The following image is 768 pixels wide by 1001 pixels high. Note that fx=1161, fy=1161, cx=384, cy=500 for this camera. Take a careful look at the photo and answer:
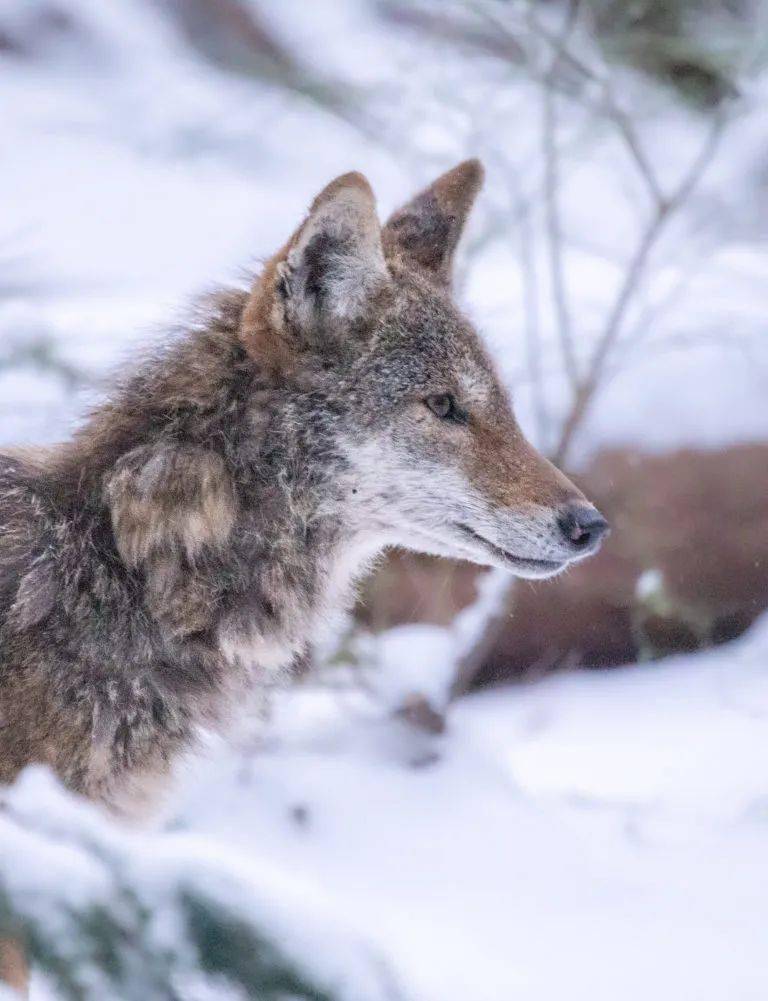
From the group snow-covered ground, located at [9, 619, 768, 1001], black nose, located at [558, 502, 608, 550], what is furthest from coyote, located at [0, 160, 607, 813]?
snow-covered ground, located at [9, 619, 768, 1001]

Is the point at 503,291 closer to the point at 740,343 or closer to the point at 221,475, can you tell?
the point at 740,343

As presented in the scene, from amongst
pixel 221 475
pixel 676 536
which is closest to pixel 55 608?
pixel 221 475

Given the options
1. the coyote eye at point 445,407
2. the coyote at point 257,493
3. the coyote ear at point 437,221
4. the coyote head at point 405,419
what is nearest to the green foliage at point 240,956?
the coyote at point 257,493

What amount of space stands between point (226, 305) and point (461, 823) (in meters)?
1.76

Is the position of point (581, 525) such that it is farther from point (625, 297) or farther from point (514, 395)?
point (514, 395)

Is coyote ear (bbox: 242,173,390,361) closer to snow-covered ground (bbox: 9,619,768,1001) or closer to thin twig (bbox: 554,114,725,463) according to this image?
snow-covered ground (bbox: 9,619,768,1001)

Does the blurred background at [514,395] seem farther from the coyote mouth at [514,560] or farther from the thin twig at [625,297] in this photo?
the coyote mouth at [514,560]

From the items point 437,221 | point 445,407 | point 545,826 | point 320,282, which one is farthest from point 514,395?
point 320,282

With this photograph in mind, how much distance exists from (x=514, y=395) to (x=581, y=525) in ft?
7.66

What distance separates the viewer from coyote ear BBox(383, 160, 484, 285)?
2980 millimetres

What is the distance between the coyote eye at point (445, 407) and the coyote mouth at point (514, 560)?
0.83 feet

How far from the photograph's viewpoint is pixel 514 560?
2.69 m

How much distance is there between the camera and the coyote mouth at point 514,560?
2680 mm

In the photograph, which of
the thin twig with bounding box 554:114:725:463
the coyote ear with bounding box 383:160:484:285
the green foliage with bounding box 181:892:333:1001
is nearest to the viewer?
the green foliage with bounding box 181:892:333:1001
